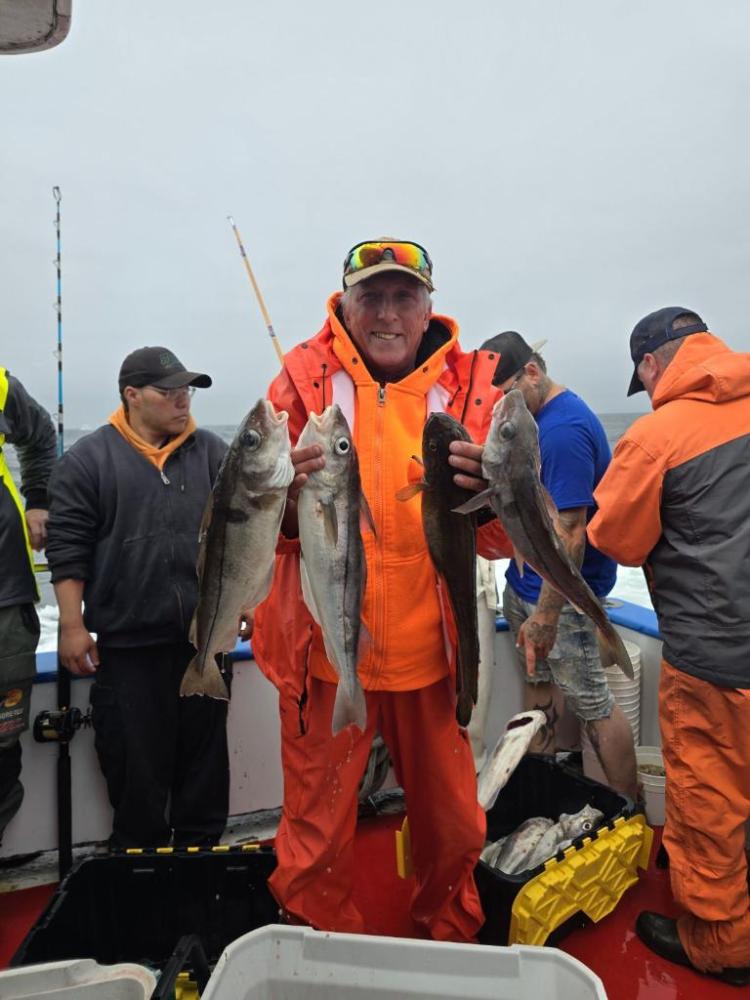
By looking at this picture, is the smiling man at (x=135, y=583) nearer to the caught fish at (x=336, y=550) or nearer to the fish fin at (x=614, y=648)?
the caught fish at (x=336, y=550)

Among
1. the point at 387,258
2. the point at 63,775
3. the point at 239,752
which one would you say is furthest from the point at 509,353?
the point at 63,775

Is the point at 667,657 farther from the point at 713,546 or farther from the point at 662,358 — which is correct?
the point at 662,358

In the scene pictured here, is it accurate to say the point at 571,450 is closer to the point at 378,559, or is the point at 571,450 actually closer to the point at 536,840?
the point at 378,559

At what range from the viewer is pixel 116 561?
12.1 ft

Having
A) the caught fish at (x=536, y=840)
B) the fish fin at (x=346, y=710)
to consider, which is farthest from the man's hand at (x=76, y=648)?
the caught fish at (x=536, y=840)

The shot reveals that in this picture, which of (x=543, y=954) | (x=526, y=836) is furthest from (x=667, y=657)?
(x=543, y=954)

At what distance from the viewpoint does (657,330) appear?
3393mm

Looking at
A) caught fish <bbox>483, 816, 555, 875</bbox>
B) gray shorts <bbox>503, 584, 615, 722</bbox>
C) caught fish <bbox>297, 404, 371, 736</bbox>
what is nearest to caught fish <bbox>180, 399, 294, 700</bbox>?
caught fish <bbox>297, 404, 371, 736</bbox>

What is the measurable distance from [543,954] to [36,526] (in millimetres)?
3393

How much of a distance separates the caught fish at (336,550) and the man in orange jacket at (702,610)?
136 centimetres

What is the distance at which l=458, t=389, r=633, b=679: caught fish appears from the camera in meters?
2.15

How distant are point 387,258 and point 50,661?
3159mm

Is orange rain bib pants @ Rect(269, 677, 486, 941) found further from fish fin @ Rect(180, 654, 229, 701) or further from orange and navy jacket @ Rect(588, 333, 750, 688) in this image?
orange and navy jacket @ Rect(588, 333, 750, 688)

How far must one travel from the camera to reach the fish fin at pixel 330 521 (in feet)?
7.29
